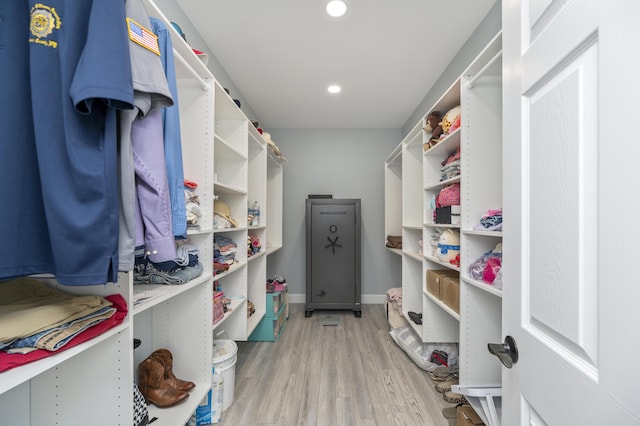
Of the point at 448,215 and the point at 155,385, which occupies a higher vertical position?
the point at 448,215

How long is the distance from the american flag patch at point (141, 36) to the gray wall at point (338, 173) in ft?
10.1

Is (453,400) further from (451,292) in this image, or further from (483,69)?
(483,69)

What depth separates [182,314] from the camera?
1.48 meters

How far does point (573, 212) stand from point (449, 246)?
55.1 inches

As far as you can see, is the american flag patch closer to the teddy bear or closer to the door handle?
the door handle

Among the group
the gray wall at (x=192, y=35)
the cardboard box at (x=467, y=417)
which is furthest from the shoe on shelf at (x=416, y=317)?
the gray wall at (x=192, y=35)

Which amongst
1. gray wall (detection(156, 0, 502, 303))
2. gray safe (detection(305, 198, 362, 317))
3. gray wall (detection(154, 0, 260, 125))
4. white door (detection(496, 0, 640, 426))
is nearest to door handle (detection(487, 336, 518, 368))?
white door (detection(496, 0, 640, 426))

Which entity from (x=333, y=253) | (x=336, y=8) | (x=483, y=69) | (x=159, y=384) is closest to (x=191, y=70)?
(x=336, y=8)

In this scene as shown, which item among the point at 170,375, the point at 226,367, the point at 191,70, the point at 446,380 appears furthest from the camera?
the point at 446,380

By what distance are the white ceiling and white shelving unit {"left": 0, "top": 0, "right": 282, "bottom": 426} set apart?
1.93ft

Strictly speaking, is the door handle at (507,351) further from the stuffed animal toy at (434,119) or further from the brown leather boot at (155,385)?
the stuffed animal toy at (434,119)

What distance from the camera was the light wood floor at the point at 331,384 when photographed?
161 centimetres

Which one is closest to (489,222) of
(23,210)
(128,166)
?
(128,166)

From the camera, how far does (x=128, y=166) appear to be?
0.71 m
